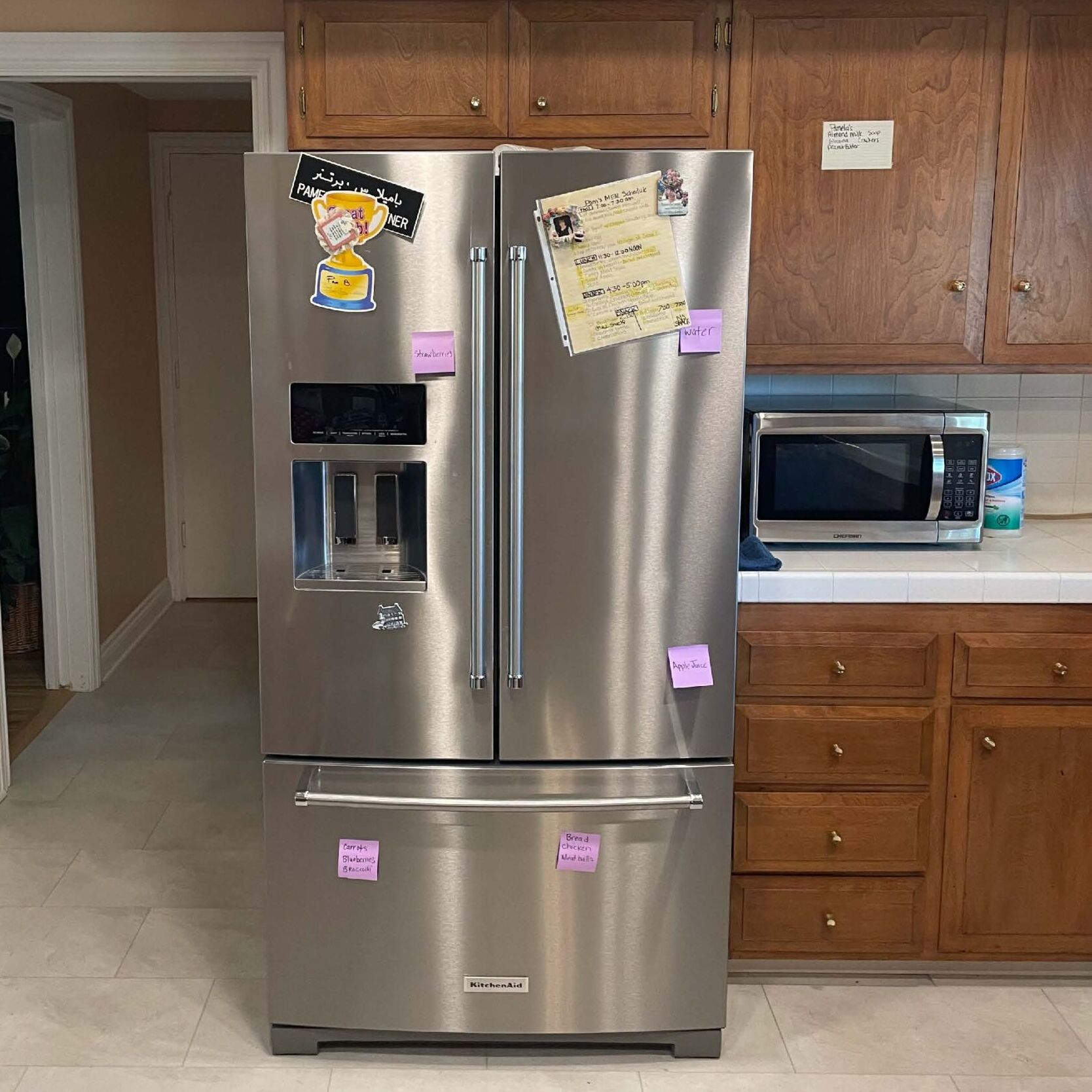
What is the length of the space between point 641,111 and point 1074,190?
972mm

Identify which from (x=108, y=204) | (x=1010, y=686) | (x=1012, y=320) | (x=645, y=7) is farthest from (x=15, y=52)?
(x=1010, y=686)

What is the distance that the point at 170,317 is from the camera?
5738 mm

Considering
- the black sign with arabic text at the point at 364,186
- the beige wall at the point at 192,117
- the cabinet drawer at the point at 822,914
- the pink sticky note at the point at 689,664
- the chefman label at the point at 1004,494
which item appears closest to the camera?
the black sign with arabic text at the point at 364,186

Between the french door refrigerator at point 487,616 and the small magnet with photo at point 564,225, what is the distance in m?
0.03

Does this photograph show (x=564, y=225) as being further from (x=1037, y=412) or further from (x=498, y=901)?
(x=1037, y=412)

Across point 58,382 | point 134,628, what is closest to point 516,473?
point 58,382

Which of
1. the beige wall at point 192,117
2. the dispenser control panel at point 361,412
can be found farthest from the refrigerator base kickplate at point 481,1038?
the beige wall at point 192,117

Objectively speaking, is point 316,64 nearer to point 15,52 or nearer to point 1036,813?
point 15,52

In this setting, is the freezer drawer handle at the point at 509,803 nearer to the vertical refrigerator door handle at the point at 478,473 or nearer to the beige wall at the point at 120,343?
the vertical refrigerator door handle at the point at 478,473

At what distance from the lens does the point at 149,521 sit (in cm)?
Answer: 564

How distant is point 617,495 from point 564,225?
19.5 inches

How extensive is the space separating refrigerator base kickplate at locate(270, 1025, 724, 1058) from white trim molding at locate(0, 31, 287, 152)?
2045 millimetres

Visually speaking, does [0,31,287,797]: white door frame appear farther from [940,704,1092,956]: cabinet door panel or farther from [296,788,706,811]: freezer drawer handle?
[940,704,1092,956]: cabinet door panel

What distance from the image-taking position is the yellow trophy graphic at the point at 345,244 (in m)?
2.22
